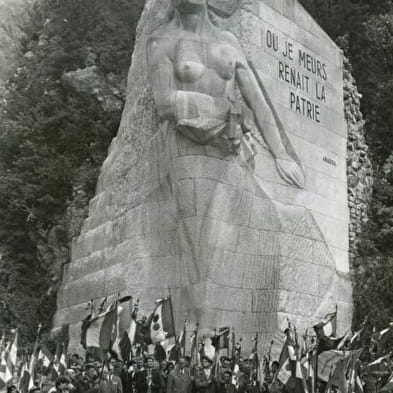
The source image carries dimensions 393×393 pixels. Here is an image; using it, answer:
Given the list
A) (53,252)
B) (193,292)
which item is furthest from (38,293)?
(193,292)

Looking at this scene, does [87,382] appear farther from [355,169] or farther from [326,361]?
[355,169]

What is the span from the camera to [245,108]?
15453 millimetres

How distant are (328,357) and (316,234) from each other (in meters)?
4.64

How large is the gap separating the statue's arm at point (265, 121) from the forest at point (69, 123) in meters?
3.89

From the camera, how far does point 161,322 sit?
13031 millimetres

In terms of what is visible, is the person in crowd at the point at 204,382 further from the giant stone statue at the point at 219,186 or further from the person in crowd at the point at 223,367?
the giant stone statue at the point at 219,186

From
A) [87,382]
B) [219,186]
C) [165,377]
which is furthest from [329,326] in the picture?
[87,382]

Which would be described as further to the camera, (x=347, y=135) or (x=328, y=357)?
(x=347, y=135)

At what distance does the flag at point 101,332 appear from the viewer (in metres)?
11.8

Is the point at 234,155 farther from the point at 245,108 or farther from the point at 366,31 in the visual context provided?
the point at 366,31

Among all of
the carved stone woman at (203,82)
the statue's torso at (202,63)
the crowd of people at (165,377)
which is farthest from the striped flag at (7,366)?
the statue's torso at (202,63)

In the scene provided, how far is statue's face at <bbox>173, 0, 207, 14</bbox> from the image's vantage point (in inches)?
597

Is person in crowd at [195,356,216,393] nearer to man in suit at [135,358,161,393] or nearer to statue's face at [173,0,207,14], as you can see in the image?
man in suit at [135,358,161,393]

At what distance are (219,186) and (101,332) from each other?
396 cm
